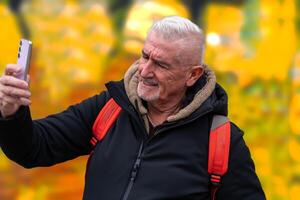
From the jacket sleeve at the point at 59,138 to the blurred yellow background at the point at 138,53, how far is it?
2.27 meters

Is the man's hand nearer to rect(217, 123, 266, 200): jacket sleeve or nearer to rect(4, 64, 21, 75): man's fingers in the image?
rect(4, 64, 21, 75): man's fingers

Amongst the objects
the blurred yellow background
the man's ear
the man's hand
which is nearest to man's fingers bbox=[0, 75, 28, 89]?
the man's hand

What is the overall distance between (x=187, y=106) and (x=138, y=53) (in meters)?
2.44

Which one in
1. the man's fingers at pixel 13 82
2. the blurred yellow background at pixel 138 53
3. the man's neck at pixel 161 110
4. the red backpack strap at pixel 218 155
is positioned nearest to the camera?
the man's fingers at pixel 13 82

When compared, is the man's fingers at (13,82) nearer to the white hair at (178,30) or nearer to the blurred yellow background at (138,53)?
the white hair at (178,30)

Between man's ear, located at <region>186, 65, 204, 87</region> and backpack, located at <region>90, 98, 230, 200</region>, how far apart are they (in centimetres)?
16

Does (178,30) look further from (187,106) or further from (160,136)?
(160,136)

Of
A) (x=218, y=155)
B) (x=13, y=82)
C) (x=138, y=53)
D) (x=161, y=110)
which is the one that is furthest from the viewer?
(x=138, y=53)

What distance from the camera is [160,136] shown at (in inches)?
106

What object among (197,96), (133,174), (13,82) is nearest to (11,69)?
(13,82)

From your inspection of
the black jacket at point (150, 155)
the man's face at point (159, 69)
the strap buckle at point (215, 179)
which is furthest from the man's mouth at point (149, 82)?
the strap buckle at point (215, 179)

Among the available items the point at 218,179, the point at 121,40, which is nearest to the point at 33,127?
the point at 218,179

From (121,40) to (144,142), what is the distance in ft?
8.17

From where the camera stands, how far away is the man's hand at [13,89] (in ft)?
7.95
